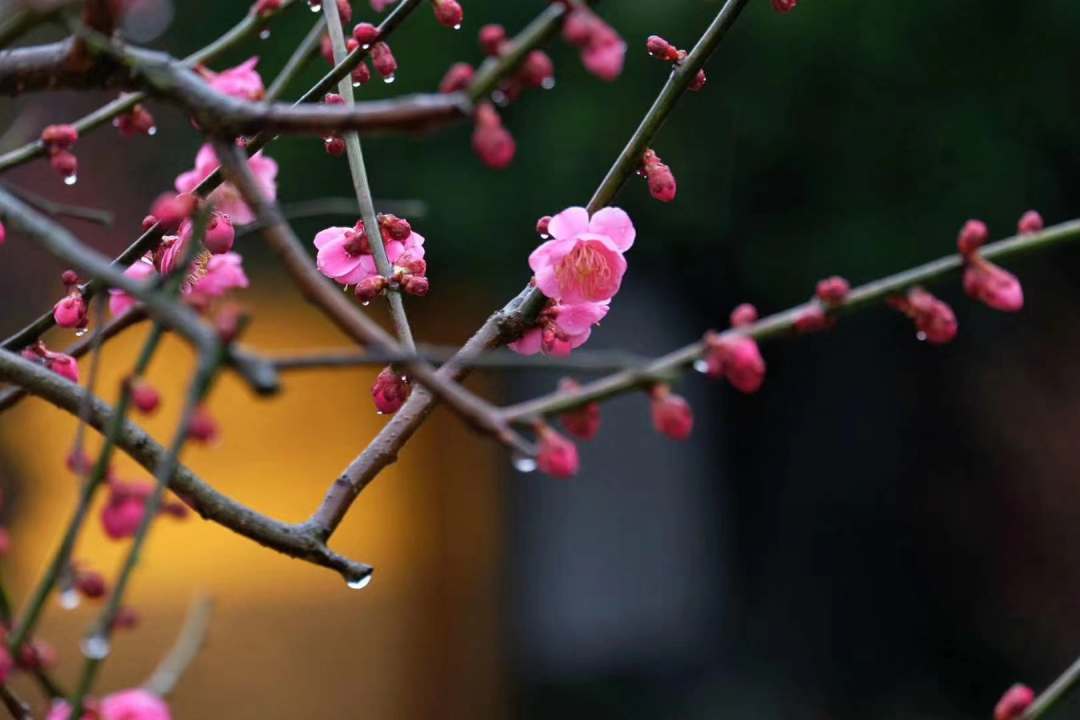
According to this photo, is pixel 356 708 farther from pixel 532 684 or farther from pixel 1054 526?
pixel 1054 526

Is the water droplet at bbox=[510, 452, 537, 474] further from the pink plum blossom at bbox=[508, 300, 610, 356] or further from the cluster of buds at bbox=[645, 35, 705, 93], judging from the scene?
the cluster of buds at bbox=[645, 35, 705, 93]

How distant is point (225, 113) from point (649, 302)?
11.0 feet

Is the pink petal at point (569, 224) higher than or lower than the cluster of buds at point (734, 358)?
higher

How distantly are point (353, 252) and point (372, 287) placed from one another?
0.05 meters

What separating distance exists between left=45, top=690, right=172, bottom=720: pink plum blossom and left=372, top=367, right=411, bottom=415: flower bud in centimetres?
29

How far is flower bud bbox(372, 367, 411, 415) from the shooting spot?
0.74 m

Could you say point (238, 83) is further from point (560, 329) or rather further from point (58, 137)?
point (560, 329)

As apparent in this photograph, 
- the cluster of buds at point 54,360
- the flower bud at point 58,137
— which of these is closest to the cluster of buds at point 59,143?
the flower bud at point 58,137

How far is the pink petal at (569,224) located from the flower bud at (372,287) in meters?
0.11

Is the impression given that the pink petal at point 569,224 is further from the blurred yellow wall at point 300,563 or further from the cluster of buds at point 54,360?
the blurred yellow wall at point 300,563

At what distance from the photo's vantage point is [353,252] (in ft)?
2.65

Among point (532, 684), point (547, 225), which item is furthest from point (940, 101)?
point (547, 225)

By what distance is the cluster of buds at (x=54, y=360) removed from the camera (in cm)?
70

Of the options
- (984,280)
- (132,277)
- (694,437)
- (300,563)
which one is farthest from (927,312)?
(300,563)
